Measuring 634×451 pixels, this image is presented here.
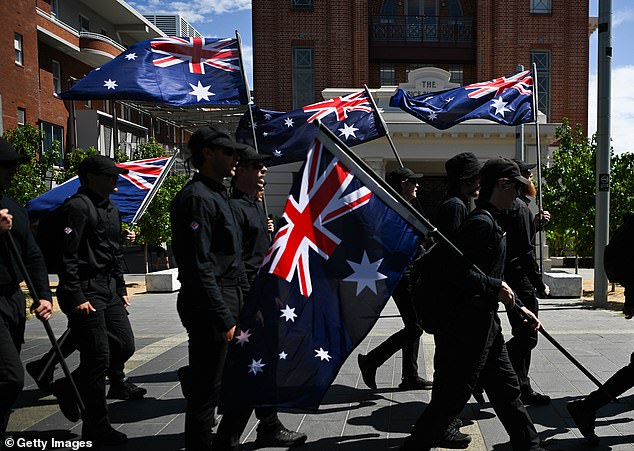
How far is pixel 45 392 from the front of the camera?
18.8 ft

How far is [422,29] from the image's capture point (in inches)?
1117

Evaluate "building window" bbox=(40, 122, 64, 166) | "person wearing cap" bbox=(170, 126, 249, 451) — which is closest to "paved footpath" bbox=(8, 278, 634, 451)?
"person wearing cap" bbox=(170, 126, 249, 451)

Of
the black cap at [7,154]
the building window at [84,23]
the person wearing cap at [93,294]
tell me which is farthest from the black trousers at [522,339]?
the building window at [84,23]

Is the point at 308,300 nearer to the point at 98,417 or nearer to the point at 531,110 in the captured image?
the point at 98,417

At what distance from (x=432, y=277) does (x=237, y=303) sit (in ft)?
4.02

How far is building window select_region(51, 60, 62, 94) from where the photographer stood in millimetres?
32281

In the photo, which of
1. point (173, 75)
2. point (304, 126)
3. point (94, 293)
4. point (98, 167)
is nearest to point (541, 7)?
point (304, 126)

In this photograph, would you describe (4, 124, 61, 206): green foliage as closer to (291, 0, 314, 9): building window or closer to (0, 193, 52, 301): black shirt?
(0, 193, 52, 301): black shirt

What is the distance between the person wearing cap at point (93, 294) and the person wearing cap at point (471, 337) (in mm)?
2204

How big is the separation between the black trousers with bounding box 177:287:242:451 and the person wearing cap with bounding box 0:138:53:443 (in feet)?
3.37

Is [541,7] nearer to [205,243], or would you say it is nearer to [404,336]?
[404,336]

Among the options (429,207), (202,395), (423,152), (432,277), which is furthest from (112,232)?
(429,207)

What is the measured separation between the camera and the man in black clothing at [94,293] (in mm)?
4355

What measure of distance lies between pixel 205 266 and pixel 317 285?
2.10 ft
